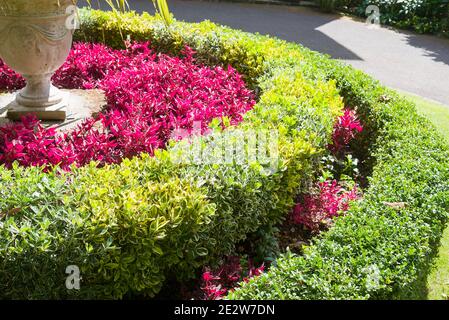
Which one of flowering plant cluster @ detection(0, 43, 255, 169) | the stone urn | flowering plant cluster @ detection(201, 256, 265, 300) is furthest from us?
the stone urn

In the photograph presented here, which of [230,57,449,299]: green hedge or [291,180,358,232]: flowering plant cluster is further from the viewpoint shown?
[291,180,358,232]: flowering plant cluster

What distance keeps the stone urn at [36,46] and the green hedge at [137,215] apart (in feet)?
5.66

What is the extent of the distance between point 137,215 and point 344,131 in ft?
8.81

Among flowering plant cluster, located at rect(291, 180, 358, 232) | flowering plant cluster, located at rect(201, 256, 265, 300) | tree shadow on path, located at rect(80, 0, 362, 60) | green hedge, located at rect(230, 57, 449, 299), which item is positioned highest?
tree shadow on path, located at rect(80, 0, 362, 60)

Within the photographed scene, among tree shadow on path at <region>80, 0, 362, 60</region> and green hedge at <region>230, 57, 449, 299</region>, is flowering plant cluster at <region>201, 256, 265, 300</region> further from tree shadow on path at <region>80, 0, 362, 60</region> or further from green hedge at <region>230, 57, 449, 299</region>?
tree shadow on path at <region>80, 0, 362, 60</region>

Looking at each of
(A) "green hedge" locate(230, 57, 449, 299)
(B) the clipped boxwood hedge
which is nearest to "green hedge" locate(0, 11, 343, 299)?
(B) the clipped boxwood hedge

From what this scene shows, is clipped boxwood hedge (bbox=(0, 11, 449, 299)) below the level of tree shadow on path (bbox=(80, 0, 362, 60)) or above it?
below

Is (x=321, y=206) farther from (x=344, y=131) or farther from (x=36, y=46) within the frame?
(x=36, y=46)

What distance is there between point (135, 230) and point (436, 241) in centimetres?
184

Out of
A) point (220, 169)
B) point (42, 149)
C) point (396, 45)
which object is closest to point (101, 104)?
point (42, 149)

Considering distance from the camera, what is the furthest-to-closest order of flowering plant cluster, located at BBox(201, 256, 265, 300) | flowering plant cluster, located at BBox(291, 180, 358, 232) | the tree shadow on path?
1. the tree shadow on path
2. flowering plant cluster, located at BBox(291, 180, 358, 232)
3. flowering plant cluster, located at BBox(201, 256, 265, 300)

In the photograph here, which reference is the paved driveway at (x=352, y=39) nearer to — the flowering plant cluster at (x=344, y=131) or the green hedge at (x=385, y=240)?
the flowering plant cluster at (x=344, y=131)

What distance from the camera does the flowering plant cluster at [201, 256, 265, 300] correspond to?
284 centimetres

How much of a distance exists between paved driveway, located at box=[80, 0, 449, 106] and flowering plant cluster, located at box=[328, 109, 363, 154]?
3120 millimetres
